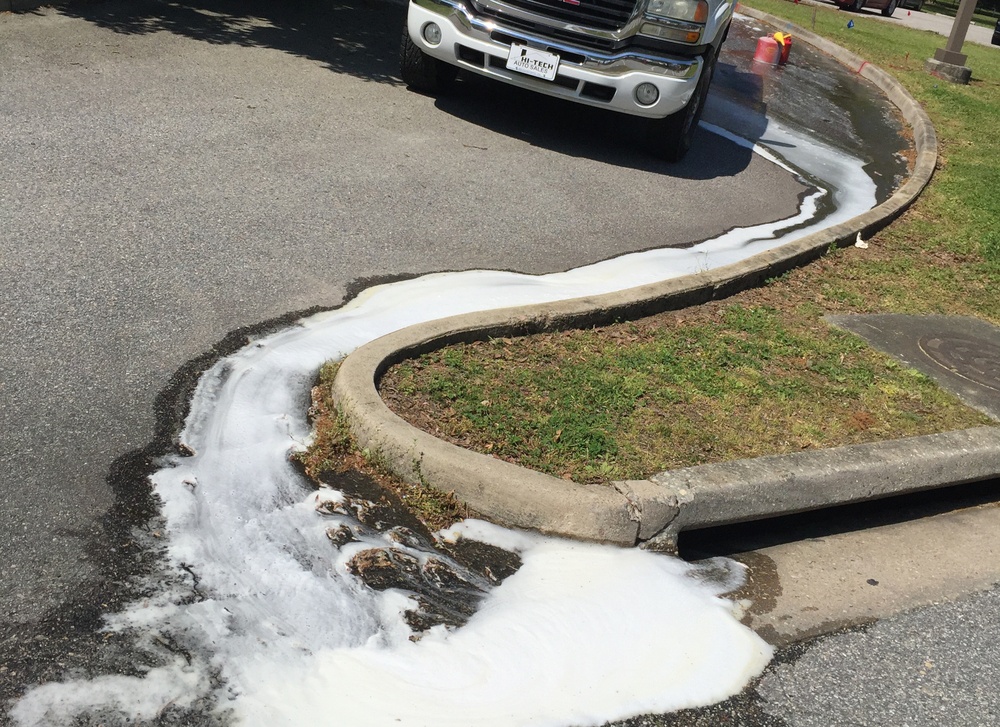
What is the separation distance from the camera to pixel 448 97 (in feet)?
28.8

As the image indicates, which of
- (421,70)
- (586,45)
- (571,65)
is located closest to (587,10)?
(586,45)

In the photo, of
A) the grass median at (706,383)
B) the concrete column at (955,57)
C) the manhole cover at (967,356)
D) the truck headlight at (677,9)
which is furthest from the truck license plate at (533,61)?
the concrete column at (955,57)

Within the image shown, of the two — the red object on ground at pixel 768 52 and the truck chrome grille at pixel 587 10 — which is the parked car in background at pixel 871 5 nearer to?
the red object on ground at pixel 768 52

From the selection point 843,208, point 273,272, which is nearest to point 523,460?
point 273,272

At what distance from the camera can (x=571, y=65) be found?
7.58m

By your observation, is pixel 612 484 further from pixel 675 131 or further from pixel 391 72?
pixel 391 72

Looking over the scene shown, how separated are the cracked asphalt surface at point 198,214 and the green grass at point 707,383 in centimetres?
92

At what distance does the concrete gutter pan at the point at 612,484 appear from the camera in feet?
11.4

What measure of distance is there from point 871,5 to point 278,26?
74.5ft

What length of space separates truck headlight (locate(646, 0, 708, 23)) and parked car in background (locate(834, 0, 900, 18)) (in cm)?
2138

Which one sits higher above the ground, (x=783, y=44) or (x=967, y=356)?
(x=783, y=44)

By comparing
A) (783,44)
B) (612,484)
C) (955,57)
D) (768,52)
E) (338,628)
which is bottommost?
(338,628)

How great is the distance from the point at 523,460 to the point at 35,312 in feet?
6.89

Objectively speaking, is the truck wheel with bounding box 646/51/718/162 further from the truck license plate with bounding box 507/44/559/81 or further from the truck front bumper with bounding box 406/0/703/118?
the truck license plate with bounding box 507/44/559/81
